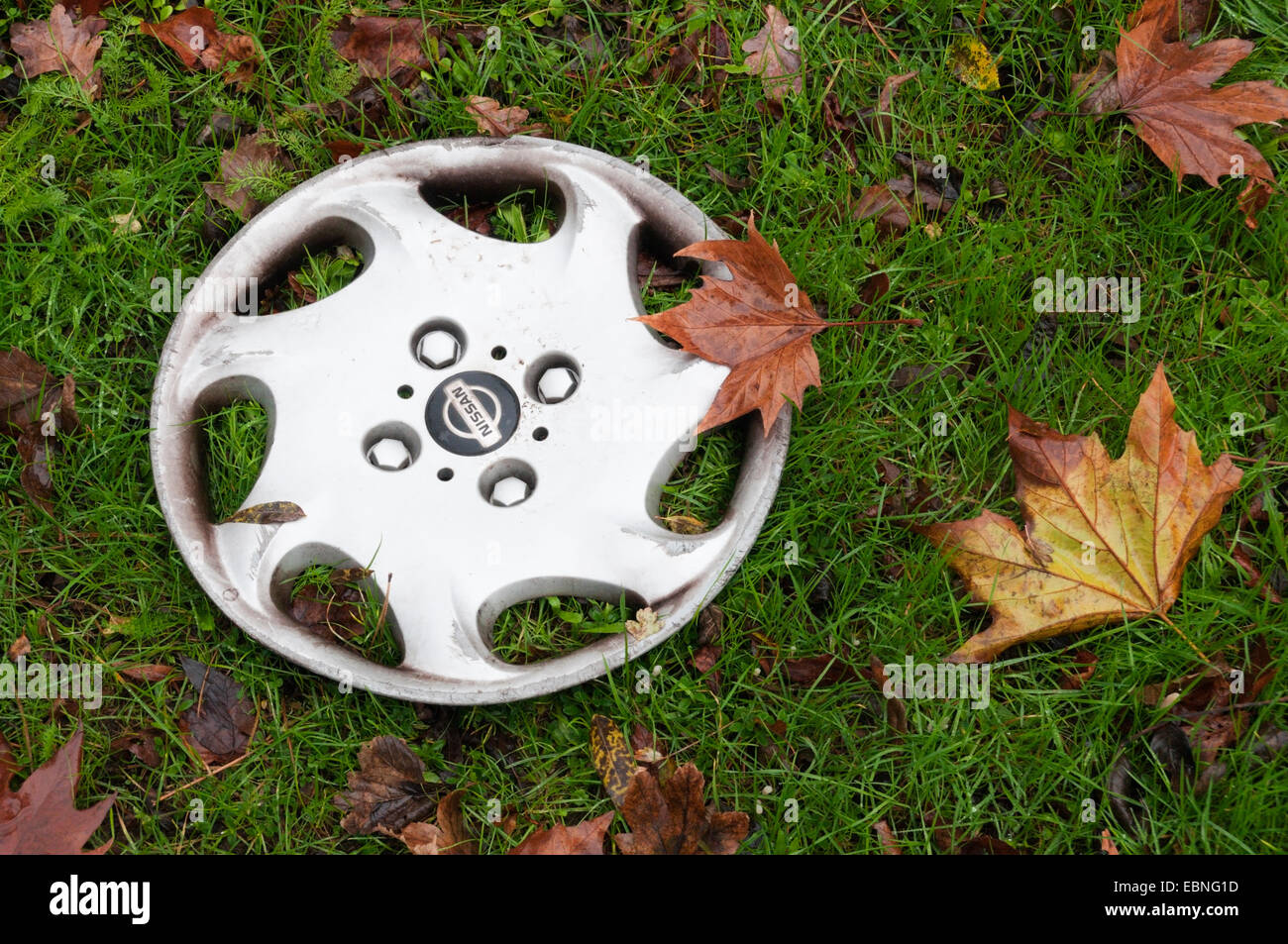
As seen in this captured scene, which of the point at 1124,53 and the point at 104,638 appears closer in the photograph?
the point at 104,638

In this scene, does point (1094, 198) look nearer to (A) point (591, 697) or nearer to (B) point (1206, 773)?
(B) point (1206, 773)

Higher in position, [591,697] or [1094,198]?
[1094,198]

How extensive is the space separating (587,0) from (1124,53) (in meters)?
1.39

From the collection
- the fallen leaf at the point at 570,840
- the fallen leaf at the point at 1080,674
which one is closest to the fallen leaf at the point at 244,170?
the fallen leaf at the point at 570,840

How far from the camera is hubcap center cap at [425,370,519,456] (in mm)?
2271

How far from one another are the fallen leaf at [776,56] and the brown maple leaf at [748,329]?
584mm

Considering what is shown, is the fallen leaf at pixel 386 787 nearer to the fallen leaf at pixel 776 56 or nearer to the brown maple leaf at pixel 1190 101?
the fallen leaf at pixel 776 56

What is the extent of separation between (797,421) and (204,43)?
1.84 meters

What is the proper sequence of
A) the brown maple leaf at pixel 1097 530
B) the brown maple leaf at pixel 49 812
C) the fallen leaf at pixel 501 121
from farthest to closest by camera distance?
1. the fallen leaf at pixel 501 121
2. the brown maple leaf at pixel 1097 530
3. the brown maple leaf at pixel 49 812

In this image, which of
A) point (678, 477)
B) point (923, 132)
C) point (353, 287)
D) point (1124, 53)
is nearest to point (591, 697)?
point (678, 477)

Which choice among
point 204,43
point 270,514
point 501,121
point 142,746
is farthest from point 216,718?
point 204,43

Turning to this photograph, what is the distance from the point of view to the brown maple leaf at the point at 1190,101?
98.0 inches

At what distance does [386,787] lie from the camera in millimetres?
2234

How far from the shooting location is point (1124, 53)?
2.57m
